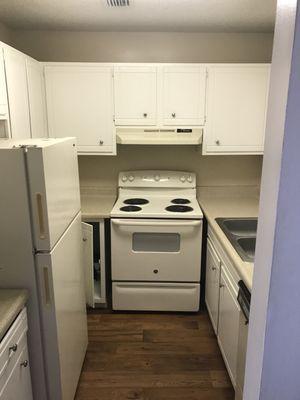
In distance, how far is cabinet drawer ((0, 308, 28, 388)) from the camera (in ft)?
3.92

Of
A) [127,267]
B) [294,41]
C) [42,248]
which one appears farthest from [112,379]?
[294,41]

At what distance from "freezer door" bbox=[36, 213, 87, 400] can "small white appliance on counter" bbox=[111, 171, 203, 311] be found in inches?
24.8

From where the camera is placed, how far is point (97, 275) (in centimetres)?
274

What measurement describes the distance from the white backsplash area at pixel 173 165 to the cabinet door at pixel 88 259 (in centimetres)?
74

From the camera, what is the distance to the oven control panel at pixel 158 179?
3.03 m

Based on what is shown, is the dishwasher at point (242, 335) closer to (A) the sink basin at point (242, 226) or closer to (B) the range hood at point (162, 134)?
(A) the sink basin at point (242, 226)

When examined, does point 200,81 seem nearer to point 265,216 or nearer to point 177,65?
point 177,65

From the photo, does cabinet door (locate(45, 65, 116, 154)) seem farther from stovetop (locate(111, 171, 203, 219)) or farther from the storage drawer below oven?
the storage drawer below oven

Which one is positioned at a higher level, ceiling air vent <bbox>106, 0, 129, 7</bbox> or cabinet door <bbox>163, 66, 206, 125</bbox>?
ceiling air vent <bbox>106, 0, 129, 7</bbox>

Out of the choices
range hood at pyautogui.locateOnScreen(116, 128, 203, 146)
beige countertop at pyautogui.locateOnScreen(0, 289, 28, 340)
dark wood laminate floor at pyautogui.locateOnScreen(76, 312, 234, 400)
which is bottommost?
dark wood laminate floor at pyautogui.locateOnScreen(76, 312, 234, 400)

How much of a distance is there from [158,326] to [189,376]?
551 mm

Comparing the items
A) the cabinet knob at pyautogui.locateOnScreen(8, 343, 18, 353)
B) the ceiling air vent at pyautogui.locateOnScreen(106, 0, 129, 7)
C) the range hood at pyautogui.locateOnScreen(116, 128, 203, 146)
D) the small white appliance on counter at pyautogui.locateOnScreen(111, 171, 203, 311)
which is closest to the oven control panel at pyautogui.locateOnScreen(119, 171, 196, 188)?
the small white appliance on counter at pyautogui.locateOnScreen(111, 171, 203, 311)

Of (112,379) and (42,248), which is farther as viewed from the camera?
(112,379)

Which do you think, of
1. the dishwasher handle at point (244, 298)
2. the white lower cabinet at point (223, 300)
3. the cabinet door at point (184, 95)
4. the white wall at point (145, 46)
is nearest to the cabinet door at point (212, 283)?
the white lower cabinet at point (223, 300)
